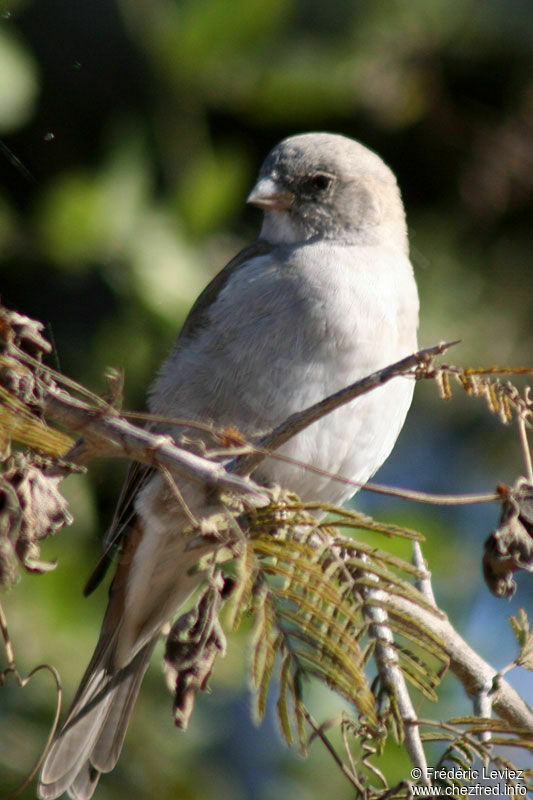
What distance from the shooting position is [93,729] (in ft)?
11.3

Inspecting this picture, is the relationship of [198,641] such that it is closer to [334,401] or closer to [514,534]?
[334,401]

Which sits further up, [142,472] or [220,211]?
[220,211]

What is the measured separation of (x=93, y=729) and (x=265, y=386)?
1.20 meters

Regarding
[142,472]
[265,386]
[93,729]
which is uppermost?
[265,386]

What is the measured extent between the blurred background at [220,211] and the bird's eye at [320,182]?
0.35m

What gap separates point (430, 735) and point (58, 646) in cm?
190

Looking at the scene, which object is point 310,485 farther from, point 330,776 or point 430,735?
point 430,735

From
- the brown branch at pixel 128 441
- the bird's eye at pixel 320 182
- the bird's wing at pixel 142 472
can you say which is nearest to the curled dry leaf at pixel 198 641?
the brown branch at pixel 128 441

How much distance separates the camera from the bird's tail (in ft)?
10.8

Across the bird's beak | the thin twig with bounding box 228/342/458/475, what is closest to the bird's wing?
the bird's beak

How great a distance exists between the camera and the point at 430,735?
211cm

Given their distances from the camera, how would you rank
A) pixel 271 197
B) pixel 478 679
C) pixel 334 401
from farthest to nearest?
1. pixel 271 197
2. pixel 478 679
3. pixel 334 401

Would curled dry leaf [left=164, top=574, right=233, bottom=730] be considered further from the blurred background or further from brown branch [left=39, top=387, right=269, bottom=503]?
the blurred background

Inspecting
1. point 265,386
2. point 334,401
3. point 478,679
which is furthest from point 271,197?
point 334,401
